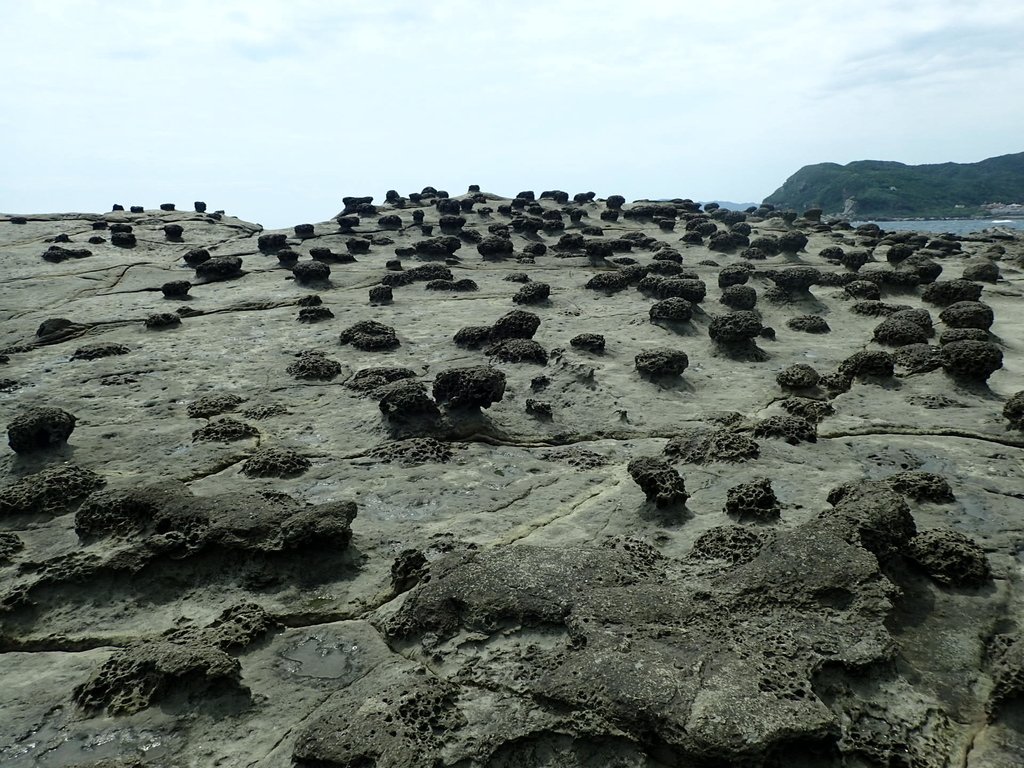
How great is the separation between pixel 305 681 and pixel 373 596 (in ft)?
3.51

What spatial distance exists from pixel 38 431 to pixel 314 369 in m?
4.10

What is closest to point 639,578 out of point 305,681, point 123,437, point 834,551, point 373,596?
point 834,551

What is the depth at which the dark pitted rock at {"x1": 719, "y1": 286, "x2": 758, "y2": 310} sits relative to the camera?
16.3 m

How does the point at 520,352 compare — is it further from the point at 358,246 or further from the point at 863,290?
Result: the point at 358,246

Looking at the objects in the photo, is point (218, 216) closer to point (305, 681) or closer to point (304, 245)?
point (304, 245)

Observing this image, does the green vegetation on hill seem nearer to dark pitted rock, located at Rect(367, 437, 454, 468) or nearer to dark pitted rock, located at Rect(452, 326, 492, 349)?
dark pitted rock, located at Rect(452, 326, 492, 349)

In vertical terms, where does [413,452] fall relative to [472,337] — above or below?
below

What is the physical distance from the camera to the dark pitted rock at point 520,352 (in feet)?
40.1

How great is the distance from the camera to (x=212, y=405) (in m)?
10.5

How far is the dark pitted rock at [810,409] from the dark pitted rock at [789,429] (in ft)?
1.88

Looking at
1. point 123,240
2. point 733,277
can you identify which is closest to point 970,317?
point 733,277

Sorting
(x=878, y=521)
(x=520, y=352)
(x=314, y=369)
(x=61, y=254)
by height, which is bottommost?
(x=878, y=521)

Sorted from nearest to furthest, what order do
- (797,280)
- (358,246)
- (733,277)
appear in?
(797,280) < (733,277) < (358,246)

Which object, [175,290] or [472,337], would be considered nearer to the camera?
[472,337]
